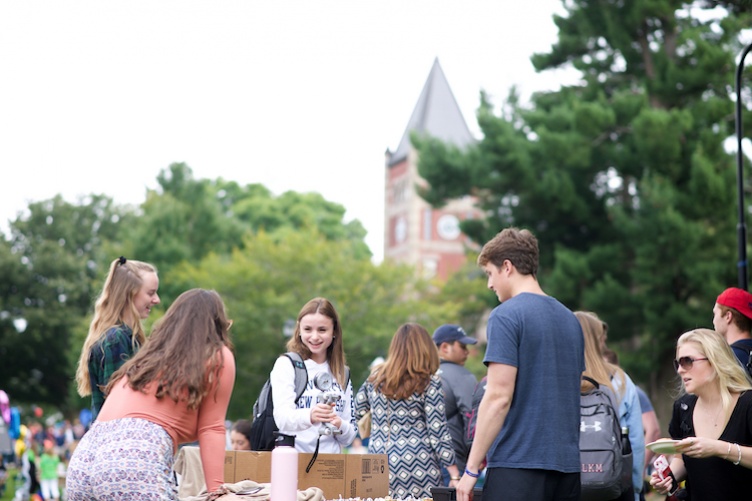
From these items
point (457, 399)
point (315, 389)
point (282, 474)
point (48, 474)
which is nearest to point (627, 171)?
point (48, 474)

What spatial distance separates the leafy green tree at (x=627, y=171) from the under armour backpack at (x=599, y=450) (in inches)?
683

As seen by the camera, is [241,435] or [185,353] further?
[241,435]

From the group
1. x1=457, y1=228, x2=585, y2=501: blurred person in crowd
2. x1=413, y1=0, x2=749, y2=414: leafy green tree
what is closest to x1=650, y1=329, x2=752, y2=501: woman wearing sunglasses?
x1=457, y1=228, x2=585, y2=501: blurred person in crowd

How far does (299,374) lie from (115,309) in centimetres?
110

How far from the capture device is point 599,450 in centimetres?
577

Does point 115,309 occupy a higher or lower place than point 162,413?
higher

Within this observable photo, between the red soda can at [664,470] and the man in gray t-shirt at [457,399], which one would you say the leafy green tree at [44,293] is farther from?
the red soda can at [664,470]

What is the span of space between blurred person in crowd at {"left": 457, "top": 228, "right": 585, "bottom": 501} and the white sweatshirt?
127cm

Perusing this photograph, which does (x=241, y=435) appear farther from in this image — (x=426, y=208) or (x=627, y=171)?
(x=426, y=208)

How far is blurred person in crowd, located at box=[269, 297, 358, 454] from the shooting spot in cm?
555

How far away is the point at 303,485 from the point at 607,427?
6.02 ft

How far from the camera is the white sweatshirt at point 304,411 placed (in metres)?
5.57

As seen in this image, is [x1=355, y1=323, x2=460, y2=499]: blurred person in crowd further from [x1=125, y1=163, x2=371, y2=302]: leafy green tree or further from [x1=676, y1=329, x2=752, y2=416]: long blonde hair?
[x1=125, y1=163, x2=371, y2=302]: leafy green tree

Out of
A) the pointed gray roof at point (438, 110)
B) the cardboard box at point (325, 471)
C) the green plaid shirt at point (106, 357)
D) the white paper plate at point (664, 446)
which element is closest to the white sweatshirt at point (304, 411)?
the cardboard box at point (325, 471)
